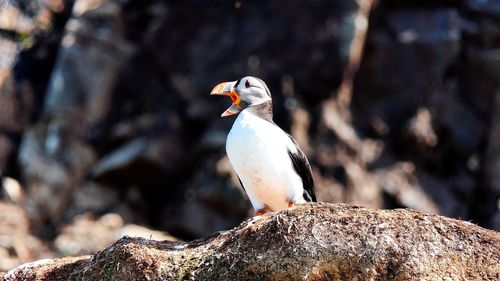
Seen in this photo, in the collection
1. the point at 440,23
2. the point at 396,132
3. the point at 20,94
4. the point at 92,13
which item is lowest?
the point at 396,132

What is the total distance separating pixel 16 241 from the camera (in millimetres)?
14227

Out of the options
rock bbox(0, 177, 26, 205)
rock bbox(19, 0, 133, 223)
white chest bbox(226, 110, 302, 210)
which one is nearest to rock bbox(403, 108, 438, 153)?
rock bbox(19, 0, 133, 223)

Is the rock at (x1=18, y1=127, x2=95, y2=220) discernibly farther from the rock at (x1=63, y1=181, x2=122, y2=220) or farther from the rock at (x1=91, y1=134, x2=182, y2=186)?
the rock at (x1=91, y1=134, x2=182, y2=186)

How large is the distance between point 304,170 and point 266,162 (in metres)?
0.56

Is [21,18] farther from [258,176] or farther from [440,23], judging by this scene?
[258,176]

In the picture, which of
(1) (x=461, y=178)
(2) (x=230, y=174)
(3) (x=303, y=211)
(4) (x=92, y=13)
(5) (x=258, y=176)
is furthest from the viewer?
(4) (x=92, y=13)

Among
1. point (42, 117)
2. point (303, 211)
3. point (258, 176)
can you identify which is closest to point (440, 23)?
point (42, 117)

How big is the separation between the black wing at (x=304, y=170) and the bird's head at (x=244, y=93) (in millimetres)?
534

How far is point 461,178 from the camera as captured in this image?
15.4 m

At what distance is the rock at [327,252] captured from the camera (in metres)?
6.05

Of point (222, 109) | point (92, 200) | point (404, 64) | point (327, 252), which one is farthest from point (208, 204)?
point (327, 252)

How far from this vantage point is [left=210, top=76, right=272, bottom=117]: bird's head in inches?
340

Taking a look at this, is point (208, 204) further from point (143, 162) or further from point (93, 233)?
point (93, 233)

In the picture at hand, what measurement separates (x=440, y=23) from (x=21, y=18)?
7.26 meters
